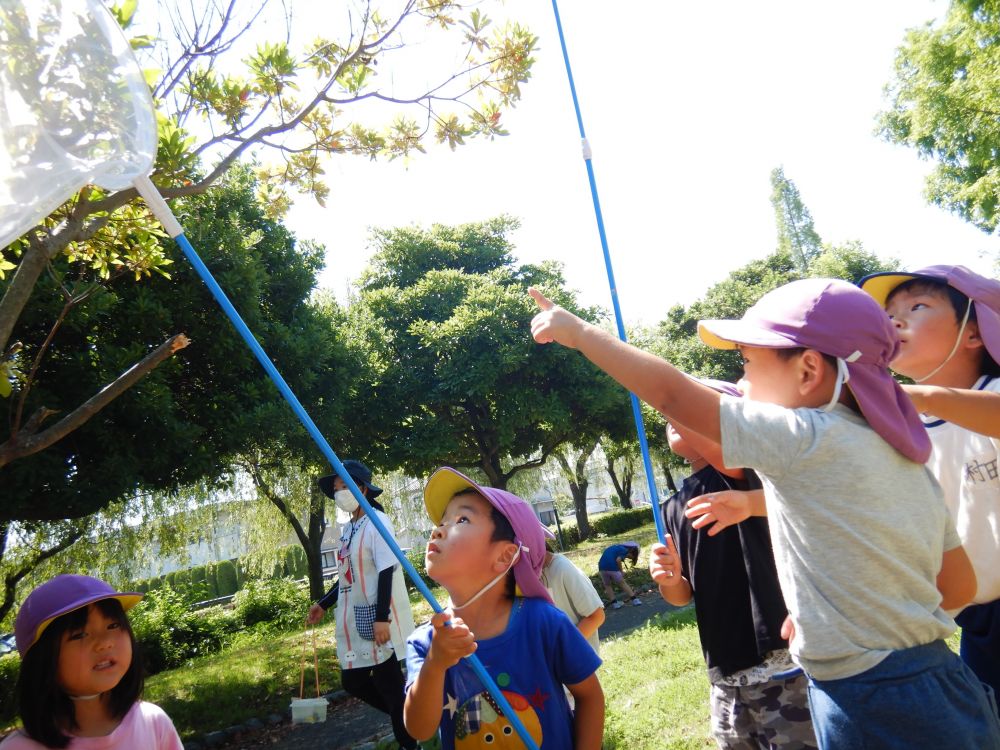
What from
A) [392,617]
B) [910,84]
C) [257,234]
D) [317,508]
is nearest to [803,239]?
[910,84]

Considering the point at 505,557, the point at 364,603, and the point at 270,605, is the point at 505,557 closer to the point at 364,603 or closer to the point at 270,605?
the point at 364,603

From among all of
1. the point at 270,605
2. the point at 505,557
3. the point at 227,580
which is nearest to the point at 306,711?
the point at 505,557

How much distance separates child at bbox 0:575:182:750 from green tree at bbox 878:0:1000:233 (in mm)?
12178

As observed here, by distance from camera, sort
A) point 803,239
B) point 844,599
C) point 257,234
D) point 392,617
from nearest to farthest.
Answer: point 844,599
point 392,617
point 257,234
point 803,239

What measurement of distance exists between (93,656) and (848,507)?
230 centimetres

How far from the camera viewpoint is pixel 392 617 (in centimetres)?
484

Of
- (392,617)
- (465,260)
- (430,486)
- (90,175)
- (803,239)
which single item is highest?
(803,239)

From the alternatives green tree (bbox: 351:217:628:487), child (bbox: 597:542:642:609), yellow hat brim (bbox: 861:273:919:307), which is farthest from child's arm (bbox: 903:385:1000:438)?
green tree (bbox: 351:217:628:487)

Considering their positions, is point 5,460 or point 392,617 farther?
point 392,617

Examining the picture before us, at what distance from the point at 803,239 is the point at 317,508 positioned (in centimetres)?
3851

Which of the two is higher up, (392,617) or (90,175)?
(90,175)

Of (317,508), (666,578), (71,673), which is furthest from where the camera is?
(317,508)

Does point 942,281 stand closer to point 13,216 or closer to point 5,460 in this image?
point 13,216

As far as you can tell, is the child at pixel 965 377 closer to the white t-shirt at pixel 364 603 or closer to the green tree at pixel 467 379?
the white t-shirt at pixel 364 603
